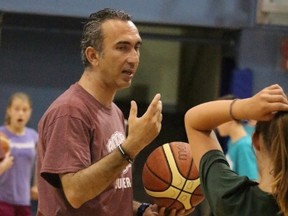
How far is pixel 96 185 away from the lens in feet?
9.18

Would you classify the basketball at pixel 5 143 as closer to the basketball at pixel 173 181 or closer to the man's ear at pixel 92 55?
the basketball at pixel 173 181

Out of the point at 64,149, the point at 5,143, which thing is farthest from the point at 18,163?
the point at 64,149

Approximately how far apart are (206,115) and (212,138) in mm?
128

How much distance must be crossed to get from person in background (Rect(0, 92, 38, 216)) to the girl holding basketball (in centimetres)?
478

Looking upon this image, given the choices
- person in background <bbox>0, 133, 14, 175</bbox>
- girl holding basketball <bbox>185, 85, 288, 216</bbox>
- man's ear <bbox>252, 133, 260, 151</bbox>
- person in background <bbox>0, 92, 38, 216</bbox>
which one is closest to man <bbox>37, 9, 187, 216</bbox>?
girl holding basketball <bbox>185, 85, 288, 216</bbox>

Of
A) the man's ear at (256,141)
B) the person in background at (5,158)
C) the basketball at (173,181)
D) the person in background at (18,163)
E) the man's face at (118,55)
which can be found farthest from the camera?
the person in background at (18,163)

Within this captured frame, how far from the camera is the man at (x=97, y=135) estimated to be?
279 centimetres

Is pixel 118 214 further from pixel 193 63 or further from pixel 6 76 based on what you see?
pixel 193 63

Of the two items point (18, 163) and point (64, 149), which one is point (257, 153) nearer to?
point (64, 149)

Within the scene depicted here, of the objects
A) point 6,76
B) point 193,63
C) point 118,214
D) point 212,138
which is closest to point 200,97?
point 193,63

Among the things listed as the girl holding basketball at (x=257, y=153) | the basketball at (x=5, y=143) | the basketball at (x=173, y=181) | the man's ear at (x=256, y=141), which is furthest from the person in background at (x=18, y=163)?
the man's ear at (x=256, y=141)

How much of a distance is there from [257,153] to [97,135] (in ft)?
2.96

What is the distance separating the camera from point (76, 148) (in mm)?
2873

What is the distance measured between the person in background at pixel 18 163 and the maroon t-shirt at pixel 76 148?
3914mm
